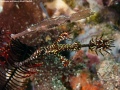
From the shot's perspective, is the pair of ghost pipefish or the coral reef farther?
the coral reef

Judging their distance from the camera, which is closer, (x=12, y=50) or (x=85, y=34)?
(x=12, y=50)

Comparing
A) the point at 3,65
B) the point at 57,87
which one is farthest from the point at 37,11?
the point at 57,87

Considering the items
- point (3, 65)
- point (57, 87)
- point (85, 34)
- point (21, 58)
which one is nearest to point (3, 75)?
point (3, 65)

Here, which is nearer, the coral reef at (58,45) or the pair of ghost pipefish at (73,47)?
the pair of ghost pipefish at (73,47)

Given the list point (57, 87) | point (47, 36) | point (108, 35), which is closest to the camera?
point (57, 87)

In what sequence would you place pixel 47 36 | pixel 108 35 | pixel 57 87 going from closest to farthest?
pixel 57 87, pixel 108 35, pixel 47 36

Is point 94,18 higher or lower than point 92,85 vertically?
higher

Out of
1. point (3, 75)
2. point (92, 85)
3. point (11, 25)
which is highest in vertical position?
point (11, 25)

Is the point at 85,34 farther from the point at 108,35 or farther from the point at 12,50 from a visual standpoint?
the point at 12,50

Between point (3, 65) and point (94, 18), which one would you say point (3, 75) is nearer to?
point (3, 65)
